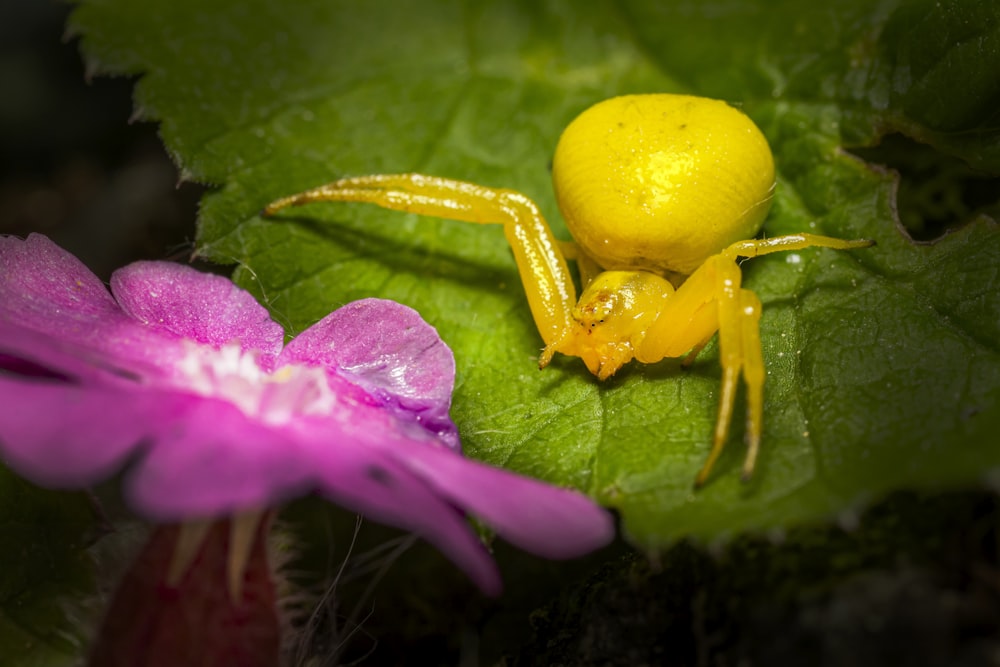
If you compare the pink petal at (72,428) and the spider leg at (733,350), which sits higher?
the pink petal at (72,428)

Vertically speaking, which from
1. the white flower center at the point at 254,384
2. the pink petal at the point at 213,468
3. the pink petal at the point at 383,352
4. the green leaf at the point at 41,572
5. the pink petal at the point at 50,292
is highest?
the pink petal at the point at 213,468

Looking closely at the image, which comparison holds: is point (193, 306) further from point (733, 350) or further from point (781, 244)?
point (781, 244)

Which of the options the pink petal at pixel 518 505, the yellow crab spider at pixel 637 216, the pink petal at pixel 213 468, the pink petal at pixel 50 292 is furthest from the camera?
the yellow crab spider at pixel 637 216

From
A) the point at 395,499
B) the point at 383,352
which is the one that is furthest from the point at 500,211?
the point at 395,499

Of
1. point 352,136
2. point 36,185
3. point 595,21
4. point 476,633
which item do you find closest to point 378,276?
point 352,136

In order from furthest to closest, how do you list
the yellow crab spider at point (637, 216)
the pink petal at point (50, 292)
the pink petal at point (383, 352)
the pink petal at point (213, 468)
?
the yellow crab spider at point (637, 216)
the pink petal at point (383, 352)
the pink petal at point (50, 292)
the pink petal at point (213, 468)

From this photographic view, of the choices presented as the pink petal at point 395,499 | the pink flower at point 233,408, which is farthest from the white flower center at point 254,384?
the pink petal at point 395,499

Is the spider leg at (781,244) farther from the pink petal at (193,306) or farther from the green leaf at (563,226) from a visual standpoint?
the pink petal at (193,306)
